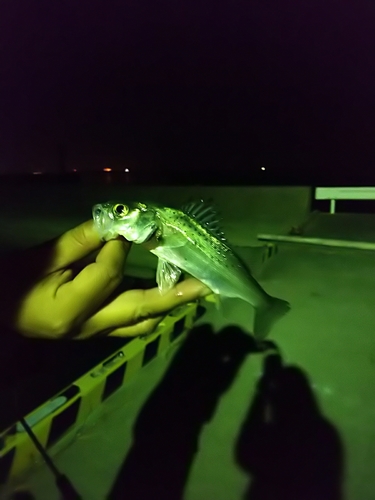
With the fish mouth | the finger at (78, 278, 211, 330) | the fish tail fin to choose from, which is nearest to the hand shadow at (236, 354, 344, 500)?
the fish tail fin

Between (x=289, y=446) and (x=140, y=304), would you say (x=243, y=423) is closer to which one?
(x=289, y=446)

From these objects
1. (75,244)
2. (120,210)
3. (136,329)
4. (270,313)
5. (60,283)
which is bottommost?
(136,329)

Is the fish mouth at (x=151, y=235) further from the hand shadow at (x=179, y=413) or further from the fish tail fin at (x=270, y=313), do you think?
the hand shadow at (x=179, y=413)

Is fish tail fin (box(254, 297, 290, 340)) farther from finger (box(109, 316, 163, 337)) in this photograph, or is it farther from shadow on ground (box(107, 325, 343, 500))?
shadow on ground (box(107, 325, 343, 500))

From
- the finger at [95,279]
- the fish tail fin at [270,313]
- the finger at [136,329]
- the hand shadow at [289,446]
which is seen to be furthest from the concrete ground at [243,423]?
the finger at [95,279]

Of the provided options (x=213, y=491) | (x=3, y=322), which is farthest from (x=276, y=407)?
(x=3, y=322)

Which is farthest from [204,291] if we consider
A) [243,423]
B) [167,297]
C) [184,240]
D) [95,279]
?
[243,423]
